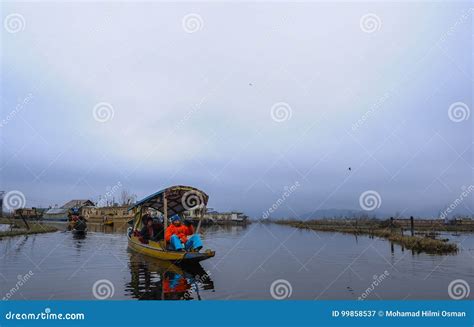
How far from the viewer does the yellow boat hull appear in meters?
13.1

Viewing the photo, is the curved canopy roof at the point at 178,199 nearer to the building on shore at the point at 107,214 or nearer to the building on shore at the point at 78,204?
the building on shore at the point at 107,214

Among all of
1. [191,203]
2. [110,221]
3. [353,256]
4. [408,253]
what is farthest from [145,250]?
Answer: [110,221]

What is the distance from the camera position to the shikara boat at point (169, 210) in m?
13.3

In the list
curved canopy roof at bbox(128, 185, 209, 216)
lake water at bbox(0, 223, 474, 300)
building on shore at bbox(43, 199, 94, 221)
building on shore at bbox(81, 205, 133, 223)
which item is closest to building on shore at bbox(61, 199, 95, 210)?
building on shore at bbox(43, 199, 94, 221)

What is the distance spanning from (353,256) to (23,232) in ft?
79.2

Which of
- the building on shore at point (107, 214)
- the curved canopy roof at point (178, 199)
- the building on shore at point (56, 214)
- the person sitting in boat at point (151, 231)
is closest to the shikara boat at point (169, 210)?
the curved canopy roof at point (178, 199)

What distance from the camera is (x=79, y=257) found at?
53.8 ft

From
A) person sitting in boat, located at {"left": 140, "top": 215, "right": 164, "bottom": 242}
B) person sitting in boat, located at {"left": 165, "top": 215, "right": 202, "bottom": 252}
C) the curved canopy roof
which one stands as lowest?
person sitting in boat, located at {"left": 140, "top": 215, "right": 164, "bottom": 242}

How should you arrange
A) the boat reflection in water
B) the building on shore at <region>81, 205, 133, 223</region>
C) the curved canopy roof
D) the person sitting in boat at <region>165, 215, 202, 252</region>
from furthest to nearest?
the building on shore at <region>81, 205, 133, 223</region>
the curved canopy roof
the person sitting in boat at <region>165, 215, 202, 252</region>
the boat reflection in water

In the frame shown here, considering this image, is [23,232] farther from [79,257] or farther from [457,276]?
[457,276]

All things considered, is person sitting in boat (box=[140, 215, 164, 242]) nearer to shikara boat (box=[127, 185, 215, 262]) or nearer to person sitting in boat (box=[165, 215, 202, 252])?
shikara boat (box=[127, 185, 215, 262])

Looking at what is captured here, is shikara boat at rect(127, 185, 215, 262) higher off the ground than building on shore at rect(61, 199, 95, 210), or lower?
higher

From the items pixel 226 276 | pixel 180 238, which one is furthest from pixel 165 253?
pixel 226 276

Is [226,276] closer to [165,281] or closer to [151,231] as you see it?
[165,281]
